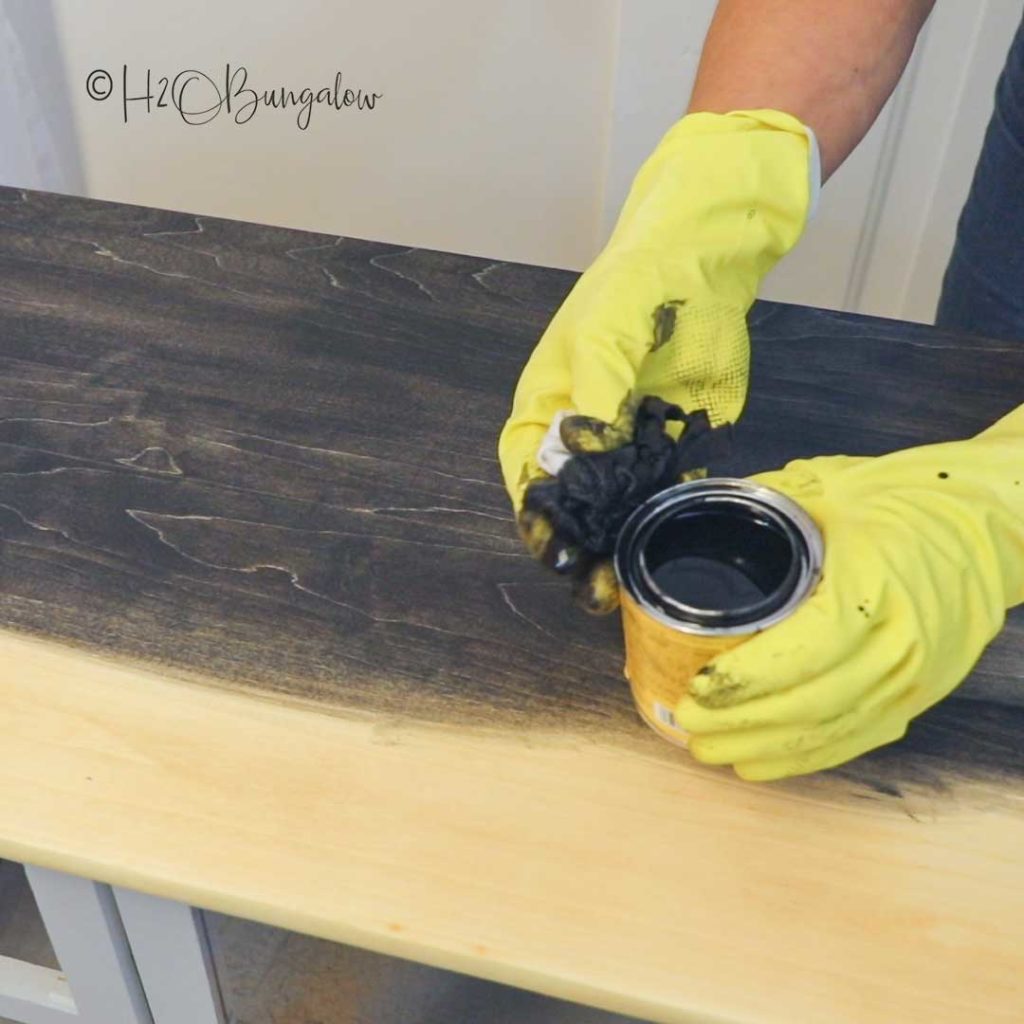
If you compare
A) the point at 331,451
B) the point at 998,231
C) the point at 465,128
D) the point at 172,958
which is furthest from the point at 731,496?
the point at 465,128

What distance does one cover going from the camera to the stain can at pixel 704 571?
0.56m

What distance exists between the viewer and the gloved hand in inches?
27.8

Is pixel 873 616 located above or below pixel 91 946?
above

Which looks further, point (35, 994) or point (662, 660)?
point (35, 994)

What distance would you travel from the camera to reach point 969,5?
4.65 ft

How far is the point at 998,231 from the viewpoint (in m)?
1.05

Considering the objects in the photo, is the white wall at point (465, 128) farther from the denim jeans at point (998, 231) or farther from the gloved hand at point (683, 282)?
the gloved hand at point (683, 282)

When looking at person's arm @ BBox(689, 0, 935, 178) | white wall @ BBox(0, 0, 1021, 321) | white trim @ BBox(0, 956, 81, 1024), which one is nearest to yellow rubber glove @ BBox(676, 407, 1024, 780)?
person's arm @ BBox(689, 0, 935, 178)

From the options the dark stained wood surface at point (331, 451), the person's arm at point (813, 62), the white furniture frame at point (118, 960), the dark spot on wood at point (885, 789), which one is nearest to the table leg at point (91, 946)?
the white furniture frame at point (118, 960)

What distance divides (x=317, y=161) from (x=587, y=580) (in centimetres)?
130

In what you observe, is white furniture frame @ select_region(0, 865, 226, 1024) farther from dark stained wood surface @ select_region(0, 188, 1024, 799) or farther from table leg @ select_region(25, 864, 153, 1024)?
dark stained wood surface @ select_region(0, 188, 1024, 799)

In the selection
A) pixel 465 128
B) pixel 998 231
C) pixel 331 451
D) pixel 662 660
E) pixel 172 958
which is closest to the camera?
pixel 662 660

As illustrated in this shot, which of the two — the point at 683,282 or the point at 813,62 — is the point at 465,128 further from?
the point at 683,282

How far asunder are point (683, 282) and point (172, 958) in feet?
1.73
